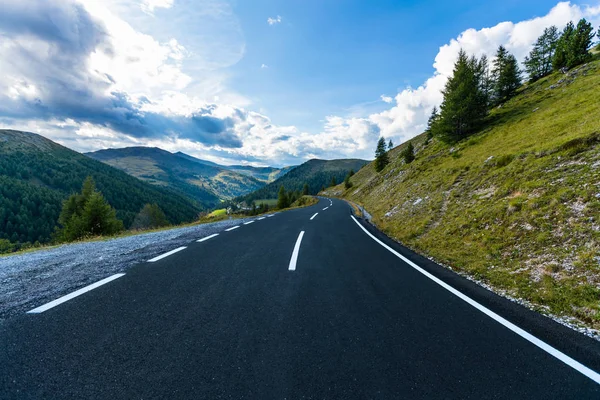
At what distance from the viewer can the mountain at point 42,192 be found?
92.9m

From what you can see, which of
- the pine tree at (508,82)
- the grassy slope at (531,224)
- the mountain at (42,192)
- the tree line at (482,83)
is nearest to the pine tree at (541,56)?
the tree line at (482,83)

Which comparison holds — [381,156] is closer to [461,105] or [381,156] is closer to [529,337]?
[461,105]

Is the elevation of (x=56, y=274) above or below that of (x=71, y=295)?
above

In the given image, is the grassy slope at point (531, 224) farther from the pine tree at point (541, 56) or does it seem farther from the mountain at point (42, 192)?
the mountain at point (42, 192)

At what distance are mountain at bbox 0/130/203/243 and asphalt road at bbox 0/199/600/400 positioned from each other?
119 m

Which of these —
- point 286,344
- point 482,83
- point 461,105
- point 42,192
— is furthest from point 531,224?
point 42,192

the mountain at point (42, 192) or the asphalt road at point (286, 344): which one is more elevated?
the mountain at point (42, 192)

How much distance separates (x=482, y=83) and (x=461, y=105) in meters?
13.5

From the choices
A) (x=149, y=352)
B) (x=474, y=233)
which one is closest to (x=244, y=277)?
(x=149, y=352)

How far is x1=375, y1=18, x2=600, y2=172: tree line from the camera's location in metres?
27.4

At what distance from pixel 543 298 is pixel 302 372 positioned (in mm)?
4901

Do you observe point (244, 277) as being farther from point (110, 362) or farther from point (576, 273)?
point (576, 273)

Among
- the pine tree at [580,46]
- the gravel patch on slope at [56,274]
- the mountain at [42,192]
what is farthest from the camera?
the mountain at [42,192]

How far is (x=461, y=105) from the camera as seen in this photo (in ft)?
88.5
